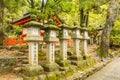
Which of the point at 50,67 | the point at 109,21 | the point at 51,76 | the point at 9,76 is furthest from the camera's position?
the point at 109,21

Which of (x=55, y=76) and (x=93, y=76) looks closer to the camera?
(x=55, y=76)

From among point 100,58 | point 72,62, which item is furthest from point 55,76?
point 100,58

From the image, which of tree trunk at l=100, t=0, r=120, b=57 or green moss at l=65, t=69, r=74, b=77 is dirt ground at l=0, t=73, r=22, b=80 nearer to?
green moss at l=65, t=69, r=74, b=77

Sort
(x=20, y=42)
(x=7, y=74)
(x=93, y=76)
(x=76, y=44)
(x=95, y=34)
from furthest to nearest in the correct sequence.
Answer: (x=95, y=34) < (x=20, y=42) < (x=76, y=44) < (x=93, y=76) < (x=7, y=74)

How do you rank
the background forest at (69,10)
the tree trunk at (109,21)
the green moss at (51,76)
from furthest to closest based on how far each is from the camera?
1. the tree trunk at (109,21)
2. the background forest at (69,10)
3. the green moss at (51,76)

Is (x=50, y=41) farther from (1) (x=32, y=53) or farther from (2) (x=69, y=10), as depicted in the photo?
(2) (x=69, y=10)

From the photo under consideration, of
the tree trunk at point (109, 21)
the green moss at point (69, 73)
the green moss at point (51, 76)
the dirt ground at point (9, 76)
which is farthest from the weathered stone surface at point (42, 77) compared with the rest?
the tree trunk at point (109, 21)

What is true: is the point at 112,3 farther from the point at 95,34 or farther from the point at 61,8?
the point at 95,34

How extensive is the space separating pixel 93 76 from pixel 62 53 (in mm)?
1798

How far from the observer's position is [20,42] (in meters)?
17.8

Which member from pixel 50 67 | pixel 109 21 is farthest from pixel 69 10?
pixel 50 67

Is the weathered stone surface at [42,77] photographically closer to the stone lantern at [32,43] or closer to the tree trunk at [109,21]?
the stone lantern at [32,43]

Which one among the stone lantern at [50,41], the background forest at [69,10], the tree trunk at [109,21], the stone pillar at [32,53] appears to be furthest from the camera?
the tree trunk at [109,21]

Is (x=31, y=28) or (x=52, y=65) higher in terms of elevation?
(x=31, y=28)
